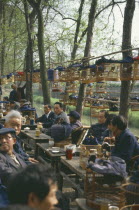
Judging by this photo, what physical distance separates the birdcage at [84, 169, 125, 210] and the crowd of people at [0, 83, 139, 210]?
45 cm

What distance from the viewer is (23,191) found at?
1.88 meters

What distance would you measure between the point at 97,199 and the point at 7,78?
15573 millimetres

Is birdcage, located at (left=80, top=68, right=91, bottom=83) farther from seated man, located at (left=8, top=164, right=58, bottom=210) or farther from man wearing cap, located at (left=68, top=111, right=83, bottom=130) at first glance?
seated man, located at (left=8, top=164, right=58, bottom=210)

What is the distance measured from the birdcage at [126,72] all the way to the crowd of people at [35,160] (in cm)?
144

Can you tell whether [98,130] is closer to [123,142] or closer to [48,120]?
[123,142]

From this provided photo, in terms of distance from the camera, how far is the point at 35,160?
5.24 meters

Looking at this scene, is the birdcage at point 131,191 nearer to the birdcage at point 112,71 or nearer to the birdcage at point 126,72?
the birdcage at point 126,72

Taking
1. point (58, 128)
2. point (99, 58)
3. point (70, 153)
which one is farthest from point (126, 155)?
point (99, 58)

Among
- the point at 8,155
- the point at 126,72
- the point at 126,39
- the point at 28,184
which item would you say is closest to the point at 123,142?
the point at 8,155

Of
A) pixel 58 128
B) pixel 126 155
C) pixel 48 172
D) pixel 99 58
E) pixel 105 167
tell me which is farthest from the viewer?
pixel 99 58

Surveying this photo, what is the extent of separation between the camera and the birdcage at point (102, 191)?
3727 mm

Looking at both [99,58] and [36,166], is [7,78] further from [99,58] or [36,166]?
[36,166]

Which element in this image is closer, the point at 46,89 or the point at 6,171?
the point at 6,171

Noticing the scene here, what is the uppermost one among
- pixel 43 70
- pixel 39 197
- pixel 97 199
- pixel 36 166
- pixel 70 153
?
pixel 43 70
